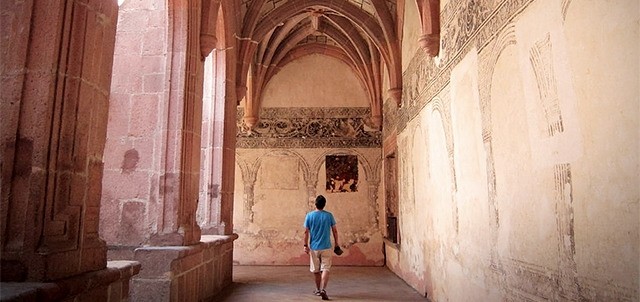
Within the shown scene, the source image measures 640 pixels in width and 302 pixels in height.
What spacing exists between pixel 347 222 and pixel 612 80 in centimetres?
979

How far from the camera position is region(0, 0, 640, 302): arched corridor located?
7.84 ft

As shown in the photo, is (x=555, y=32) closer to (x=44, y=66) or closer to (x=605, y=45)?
(x=605, y=45)

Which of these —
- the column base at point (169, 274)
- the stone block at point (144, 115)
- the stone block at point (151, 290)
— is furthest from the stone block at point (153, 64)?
the stone block at point (151, 290)

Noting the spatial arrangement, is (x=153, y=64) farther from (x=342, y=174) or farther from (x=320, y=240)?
(x=342, y=174)

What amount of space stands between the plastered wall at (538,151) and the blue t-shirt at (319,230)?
58.8 inches

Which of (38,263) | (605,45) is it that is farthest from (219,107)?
(605,45)

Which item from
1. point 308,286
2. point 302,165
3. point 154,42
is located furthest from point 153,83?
point 302,165

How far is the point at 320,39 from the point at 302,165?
3.41 m

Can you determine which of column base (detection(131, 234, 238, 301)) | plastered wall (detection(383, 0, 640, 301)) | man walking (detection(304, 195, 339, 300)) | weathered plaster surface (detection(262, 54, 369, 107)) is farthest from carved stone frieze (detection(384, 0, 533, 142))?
weathered plaster surface (detection(262, 54, 369, 107))

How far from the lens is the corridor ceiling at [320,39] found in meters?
9.08

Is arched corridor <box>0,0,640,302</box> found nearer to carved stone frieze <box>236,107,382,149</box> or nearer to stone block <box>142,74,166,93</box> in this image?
stone block <box>142,74,166,93</box>

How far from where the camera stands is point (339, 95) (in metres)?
12.5

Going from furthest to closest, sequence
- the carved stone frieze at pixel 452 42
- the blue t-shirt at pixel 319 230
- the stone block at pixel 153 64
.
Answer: the blue t-shirt at pixel 319 230 → the stone block at pixel 153 64 → the carved stone frieze at pixel 452 42

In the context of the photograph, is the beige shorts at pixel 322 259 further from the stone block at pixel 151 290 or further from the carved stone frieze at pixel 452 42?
the carved stone frieze at pixel 452 42
